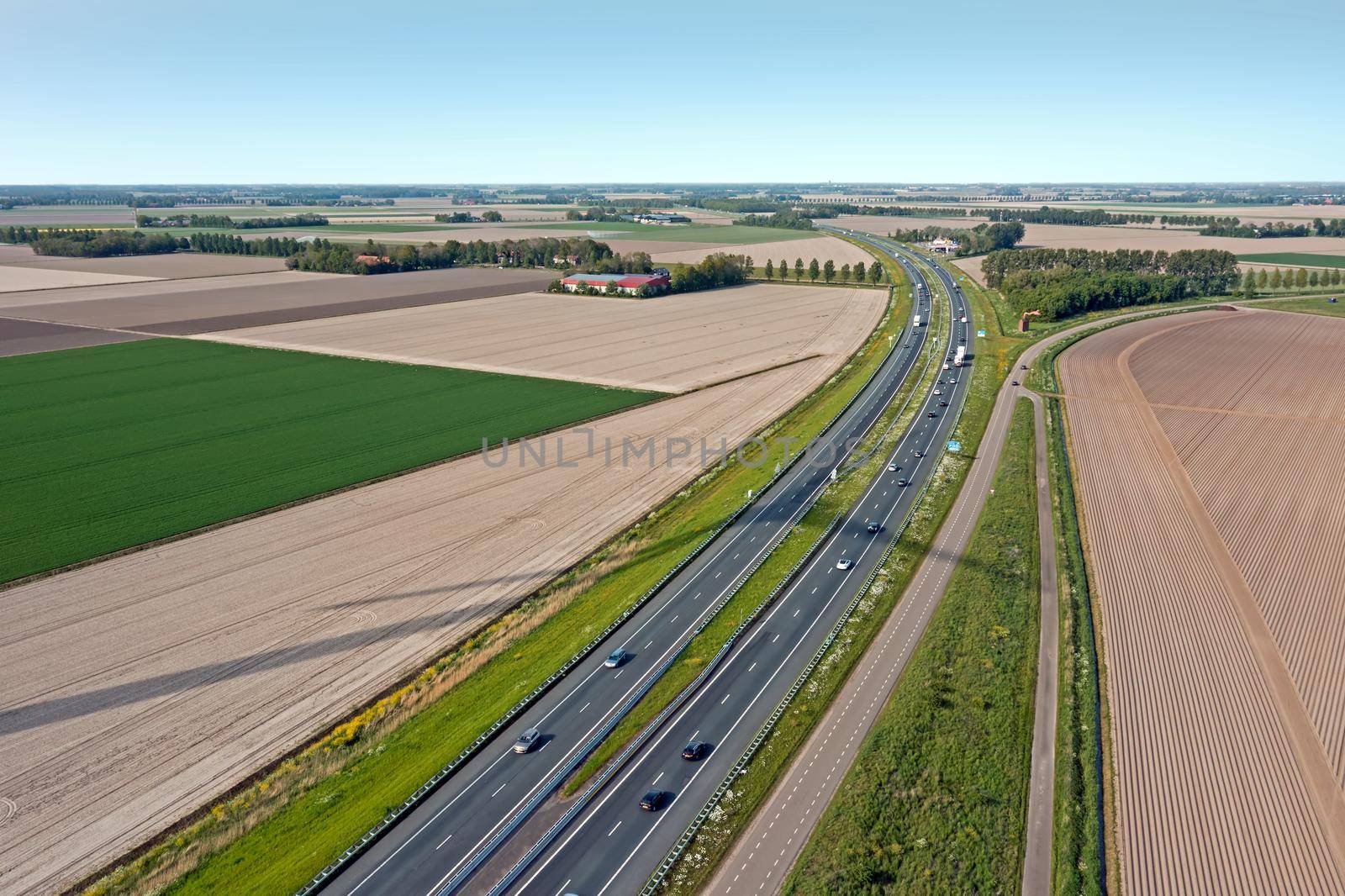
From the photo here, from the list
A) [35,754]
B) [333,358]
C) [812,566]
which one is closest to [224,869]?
[35,754]

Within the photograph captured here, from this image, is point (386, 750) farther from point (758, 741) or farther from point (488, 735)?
point (758, 741)

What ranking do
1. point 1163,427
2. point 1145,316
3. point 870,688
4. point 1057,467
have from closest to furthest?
point 870,688 < point 1057,467 < point 1163,427 < point 1145,316

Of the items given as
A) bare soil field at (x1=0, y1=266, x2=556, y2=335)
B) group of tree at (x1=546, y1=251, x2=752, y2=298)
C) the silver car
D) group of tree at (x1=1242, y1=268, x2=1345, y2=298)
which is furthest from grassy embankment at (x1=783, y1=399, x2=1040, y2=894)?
group of tree at (x1=1242, y1=268, x2=1345, y2=298)

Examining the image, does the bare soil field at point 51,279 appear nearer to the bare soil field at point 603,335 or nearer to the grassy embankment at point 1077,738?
the bare soil field at point 603,335

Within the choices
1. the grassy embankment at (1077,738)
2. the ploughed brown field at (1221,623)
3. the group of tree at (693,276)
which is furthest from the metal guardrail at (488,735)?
the group of tree at (693,276)

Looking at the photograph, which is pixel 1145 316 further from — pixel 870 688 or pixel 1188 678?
pixel 870 688

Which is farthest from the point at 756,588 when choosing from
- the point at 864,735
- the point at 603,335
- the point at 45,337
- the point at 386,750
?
the point at 45,337
